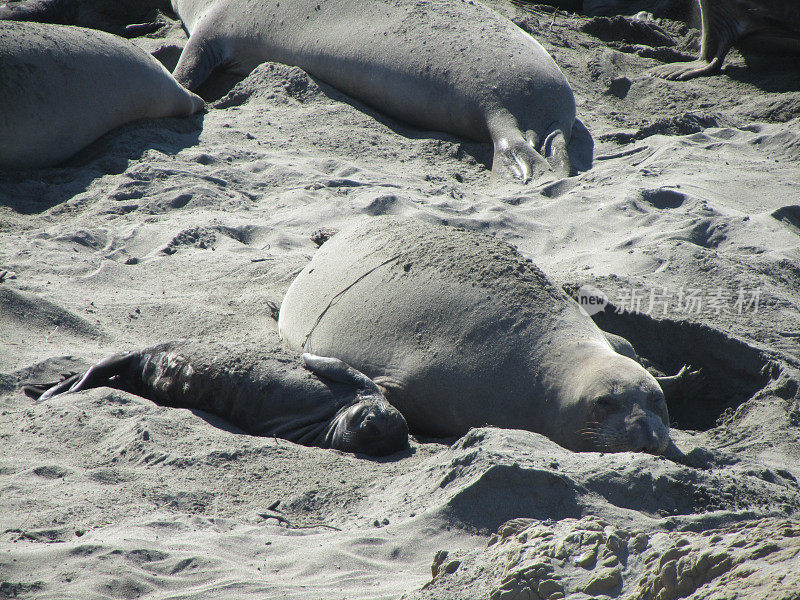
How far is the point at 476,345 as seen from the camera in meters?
3.13

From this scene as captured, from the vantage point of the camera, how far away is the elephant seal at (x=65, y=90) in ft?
17.9

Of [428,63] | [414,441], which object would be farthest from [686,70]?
[414,441]

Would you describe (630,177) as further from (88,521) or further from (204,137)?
(88,521)

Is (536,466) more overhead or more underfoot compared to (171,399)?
more overhead

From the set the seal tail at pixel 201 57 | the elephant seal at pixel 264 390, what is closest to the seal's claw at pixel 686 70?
the seal tail at pixel 201 57

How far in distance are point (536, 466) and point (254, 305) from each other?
7.38 ft

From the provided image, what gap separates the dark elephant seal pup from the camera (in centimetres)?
287

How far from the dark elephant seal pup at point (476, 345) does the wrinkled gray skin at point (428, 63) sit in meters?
2.37

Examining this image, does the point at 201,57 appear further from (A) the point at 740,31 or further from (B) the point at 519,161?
(A) the point at 740,31

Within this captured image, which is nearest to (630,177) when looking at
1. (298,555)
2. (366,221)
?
(366,221)

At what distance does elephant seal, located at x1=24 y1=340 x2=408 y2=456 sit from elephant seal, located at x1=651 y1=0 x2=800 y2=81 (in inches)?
235

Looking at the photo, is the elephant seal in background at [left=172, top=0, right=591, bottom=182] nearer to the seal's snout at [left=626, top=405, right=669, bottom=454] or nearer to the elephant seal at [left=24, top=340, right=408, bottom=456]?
the elephant seal at [left=24, top=340, right=408, bottom=456]

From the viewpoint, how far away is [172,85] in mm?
6379

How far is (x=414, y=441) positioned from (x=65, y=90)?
163 inches
